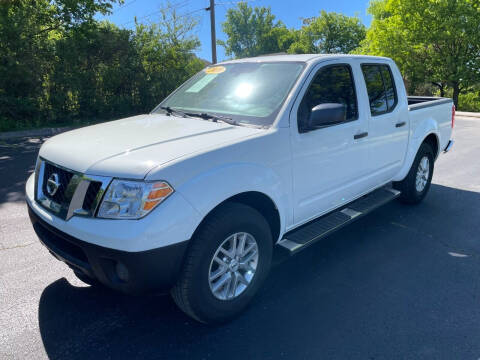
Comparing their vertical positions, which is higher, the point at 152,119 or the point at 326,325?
the point at 152,119

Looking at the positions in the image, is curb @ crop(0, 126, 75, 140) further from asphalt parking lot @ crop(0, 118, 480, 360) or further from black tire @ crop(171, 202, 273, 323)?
black tire @ crop(171, 202, 273, 323)

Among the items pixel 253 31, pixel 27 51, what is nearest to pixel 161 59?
pixel 27 51

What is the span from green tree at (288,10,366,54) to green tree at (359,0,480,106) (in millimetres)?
25977

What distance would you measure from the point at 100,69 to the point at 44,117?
114 inches

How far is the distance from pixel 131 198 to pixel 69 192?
51 cm

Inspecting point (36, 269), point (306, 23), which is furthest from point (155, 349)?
point (306, 23)

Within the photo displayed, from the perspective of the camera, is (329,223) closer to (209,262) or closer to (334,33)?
(209,262)

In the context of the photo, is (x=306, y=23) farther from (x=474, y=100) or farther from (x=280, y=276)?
(x=280, y=276)

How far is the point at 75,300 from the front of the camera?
3043mm

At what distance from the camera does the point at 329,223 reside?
3580 mm

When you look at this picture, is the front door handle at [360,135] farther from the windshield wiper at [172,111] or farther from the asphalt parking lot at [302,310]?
the windshield wiper at [172,111]

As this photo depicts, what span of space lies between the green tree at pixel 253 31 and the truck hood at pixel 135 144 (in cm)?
7307

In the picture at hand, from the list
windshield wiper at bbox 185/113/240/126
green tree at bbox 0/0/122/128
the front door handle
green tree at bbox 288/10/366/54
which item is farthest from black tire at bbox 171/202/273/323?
green tree at bbox 288/10/366/54

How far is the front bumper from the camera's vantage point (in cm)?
221
